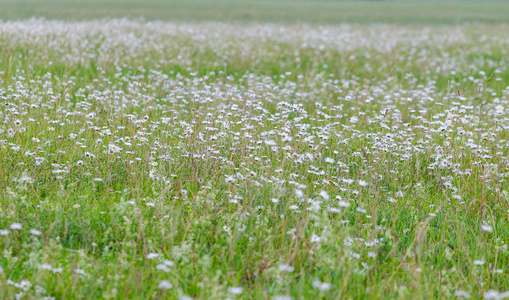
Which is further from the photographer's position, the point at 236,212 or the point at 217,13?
the point at 217,13

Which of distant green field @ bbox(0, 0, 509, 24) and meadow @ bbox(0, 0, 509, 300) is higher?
distant green field @ bbox(0, 0, 509, 24)

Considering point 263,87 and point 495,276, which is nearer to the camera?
point 495,276

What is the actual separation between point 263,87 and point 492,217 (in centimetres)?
490

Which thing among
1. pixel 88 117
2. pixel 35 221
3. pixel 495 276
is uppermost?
pixel 88 117

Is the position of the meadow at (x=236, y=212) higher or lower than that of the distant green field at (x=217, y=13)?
lower

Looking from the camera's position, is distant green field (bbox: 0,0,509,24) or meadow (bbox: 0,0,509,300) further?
distant green field (bbox: 0,0,509,24)

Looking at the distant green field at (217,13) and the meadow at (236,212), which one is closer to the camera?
the meadow at (236,212)

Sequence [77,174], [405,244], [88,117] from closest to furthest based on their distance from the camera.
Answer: [405,244], [77,174], [88,117]

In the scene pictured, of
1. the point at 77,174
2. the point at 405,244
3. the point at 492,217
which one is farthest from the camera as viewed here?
the point at 77,174

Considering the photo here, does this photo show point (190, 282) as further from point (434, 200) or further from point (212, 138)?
point (434, 200)

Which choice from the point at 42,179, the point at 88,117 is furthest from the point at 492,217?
the point at 88,117

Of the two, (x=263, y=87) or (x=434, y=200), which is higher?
(x=263, y=87)

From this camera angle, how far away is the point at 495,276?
3.31 metres

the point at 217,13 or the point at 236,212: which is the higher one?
the point at 217,13
